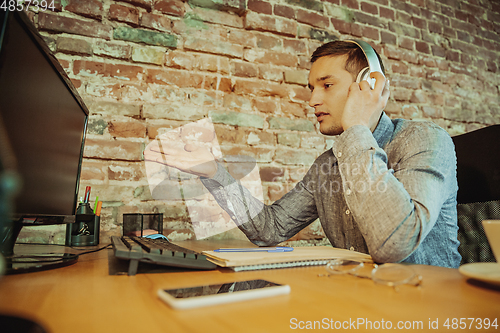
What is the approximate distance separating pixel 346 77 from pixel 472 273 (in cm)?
83

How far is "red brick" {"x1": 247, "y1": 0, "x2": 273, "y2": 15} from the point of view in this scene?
1.56 meters

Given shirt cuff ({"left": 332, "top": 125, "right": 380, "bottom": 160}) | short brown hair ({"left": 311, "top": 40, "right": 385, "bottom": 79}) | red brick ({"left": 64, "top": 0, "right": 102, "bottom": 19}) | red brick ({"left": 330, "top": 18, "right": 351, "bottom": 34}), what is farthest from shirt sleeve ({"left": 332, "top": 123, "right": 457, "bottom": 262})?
red brick ({"left": 64, "top": 0, "right": 102, "bottom": 19})

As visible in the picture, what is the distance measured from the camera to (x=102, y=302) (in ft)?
1.19

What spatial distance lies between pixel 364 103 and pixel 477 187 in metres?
0.56

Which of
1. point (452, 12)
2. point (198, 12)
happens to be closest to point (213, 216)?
point (198, 12)

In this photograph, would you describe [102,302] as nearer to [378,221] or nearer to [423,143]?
[378,221]

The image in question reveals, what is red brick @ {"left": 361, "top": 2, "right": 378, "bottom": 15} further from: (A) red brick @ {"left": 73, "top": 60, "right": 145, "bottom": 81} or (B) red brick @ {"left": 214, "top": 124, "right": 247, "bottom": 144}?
(A) red brick @ {"left": 73, "top": 60, "right": 145, "bottom": 81}

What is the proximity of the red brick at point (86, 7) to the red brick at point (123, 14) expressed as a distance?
0.05 meters

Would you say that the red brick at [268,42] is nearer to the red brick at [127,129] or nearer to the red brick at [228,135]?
the red brick at [228,135]

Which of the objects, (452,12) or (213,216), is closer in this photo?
(213,216)

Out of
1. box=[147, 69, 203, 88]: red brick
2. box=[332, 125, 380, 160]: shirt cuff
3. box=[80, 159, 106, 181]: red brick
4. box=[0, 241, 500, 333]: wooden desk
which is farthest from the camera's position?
box=[147, 69, 203, 88]: red brick

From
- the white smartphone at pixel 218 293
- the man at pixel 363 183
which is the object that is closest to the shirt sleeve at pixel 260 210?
the man at pixel 363 183

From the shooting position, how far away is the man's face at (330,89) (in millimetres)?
1112

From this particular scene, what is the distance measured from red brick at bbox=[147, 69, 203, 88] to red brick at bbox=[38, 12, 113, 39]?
0.25 m
